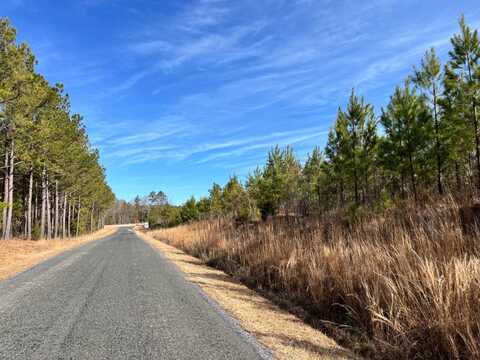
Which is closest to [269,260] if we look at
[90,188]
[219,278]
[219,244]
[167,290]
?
[219,278]

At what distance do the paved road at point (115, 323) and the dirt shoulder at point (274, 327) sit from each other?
26 cm

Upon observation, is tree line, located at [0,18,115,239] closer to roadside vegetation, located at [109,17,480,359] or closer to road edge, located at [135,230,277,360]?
roadside vegetation, located at [109,17,480,359]

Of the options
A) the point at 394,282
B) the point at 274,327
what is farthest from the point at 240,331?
the point at 394,282

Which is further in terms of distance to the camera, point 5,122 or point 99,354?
point 5,122

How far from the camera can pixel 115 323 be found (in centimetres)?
450

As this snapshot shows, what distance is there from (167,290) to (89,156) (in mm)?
31091

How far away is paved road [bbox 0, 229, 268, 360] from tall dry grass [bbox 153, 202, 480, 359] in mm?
1630

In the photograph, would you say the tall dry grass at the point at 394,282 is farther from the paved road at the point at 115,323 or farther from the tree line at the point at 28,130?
the tree line at the point at 28,130

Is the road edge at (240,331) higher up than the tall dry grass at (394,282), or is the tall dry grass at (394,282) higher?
the tall dry grass at (394,282)

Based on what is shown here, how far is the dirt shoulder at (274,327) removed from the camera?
372cm

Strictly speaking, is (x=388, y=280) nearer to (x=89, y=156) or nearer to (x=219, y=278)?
(x=219, y=278)

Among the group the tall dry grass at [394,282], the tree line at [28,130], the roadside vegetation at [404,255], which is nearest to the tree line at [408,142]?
the roadside vegetation at [404,255]

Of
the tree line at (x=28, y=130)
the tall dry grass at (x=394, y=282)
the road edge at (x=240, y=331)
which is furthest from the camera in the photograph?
the tree line at (x=28, y=130)

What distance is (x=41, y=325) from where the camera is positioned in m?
4.41
